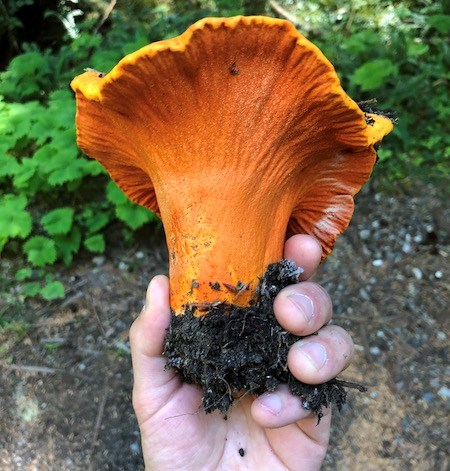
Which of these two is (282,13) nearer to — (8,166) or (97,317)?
(8,166)

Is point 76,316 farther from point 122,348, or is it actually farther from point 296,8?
point 296,8

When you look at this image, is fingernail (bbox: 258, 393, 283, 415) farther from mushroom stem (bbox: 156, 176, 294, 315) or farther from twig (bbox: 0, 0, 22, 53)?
twig (bbox: 0, 0, 22, 53)

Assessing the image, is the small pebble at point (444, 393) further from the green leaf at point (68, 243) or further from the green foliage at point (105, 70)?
the green leaf at point (68, 243)

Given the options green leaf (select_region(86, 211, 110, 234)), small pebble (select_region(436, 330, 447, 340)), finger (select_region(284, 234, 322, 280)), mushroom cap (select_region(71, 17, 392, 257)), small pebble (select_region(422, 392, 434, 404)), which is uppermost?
mushroom cap (select_region(71, 17, 392, 257))

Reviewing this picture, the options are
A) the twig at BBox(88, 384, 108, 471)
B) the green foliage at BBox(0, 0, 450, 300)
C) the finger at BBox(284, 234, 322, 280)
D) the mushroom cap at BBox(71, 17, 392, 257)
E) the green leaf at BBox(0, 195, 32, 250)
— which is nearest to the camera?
the mushroom cap at BBox(71, 17, 392, 257)

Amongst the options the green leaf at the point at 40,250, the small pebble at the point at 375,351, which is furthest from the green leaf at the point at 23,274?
the small pebble at the point at 375,351

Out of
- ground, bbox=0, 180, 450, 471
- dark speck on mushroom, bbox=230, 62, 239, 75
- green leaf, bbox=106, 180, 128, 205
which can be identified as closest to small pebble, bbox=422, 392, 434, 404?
ground, bbox=0, 180, 450, 471

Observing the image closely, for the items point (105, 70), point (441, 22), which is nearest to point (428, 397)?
point (105, 70)
